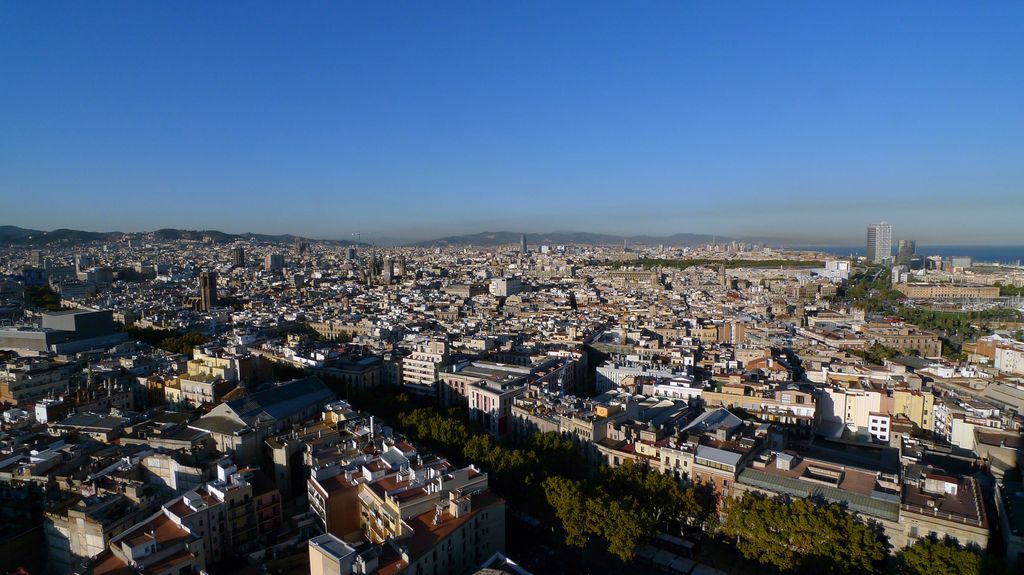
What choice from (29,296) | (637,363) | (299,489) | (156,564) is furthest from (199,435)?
(29,296)

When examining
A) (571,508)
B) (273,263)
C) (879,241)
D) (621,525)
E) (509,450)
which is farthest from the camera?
(879,241)

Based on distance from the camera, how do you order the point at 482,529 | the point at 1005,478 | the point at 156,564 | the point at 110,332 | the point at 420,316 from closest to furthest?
the point at 156,564, the point at 482,529, the point at 1005,478, the point at 110,332, the point at 420,316

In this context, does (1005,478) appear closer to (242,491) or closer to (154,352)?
(242,491)

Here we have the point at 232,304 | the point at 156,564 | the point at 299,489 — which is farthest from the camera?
the point at 232,304

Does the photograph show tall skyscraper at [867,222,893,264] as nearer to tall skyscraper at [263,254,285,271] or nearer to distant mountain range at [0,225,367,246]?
tall skyscraper at [263,254,285,271]

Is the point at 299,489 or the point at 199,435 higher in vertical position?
the point at 199,435

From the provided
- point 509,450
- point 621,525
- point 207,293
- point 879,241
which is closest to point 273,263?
point 207,293

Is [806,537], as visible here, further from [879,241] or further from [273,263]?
[879,241]

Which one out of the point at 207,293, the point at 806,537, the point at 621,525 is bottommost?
the point at 621,525
